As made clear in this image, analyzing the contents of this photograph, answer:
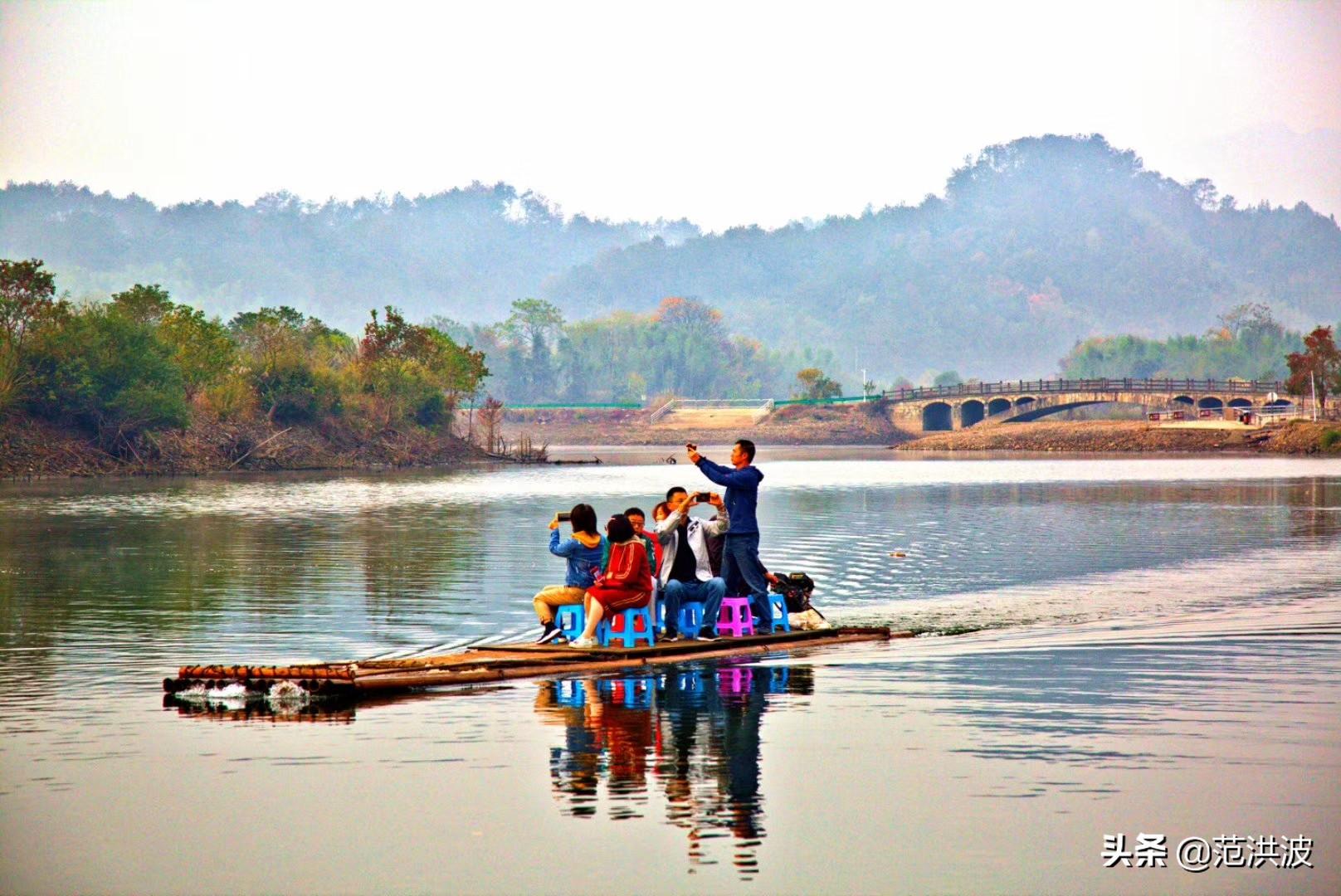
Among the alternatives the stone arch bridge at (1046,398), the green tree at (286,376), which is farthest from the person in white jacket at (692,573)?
the stone arch bridge at (1046,398)

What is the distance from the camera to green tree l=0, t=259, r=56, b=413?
3253 inches

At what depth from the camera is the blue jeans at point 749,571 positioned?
2172cm

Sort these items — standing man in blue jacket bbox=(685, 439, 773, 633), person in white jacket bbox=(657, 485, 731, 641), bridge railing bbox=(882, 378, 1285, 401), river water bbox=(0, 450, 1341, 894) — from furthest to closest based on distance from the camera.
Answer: bridge railing bbox=(882, 378, 1285, 401) → person in white jacket bbox=(657, 485, 731, 641) → standing man in blue jacket bbox=(685, 439, 773, 633) → river water bbox=(0, 450, 1341, 894)

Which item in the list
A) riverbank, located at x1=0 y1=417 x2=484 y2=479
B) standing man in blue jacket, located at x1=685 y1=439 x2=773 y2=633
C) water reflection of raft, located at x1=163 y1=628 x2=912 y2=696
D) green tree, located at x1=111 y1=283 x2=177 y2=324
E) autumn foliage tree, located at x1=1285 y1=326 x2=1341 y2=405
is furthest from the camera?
autumn foliage tree, located at x1=1285 y1=326 x2=1341 y2=405

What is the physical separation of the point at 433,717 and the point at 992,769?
6.27 meters

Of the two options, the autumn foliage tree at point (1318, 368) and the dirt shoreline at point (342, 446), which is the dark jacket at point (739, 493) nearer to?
the dirt shoreline at point (342, 446)

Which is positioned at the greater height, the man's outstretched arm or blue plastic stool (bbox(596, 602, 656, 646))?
the man's outstretched arm

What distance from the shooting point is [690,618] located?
854 inches

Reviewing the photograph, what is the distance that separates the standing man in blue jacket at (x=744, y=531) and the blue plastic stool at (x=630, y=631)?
161 cm

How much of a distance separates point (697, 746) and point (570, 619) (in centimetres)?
500

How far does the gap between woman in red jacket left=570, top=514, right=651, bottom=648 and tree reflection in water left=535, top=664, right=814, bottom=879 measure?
76 centimetres

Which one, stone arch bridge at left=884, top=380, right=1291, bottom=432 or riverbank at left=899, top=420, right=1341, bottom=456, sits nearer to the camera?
riverbank at left=899, top=420, right=1341, bottom=456

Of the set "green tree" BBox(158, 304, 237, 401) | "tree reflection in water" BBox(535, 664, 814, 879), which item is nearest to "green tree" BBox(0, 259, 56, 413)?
"green tree" BBox(158, 304, 237, 401)

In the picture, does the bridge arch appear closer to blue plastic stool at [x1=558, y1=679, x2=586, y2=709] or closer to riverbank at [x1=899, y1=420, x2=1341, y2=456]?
riverbank at [x1=899, y1=420, x2=1341, y2=456]
